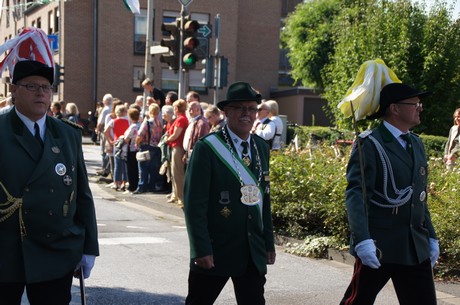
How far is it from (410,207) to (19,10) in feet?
148

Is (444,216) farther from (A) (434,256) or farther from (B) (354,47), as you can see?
(B) (354,47)

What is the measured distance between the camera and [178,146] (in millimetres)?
12898

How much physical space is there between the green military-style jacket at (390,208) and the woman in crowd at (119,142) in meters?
10.6

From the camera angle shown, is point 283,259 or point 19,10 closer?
point 283,259

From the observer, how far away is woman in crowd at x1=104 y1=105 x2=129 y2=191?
14.9 meters

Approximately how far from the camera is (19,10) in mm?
46062

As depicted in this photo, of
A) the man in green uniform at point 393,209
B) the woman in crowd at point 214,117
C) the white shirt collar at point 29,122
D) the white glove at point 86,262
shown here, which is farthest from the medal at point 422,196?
the woman in crowd at point 214,117

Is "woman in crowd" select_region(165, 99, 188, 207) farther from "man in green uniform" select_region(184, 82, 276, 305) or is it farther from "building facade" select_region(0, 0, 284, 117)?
"building facade" select_region(0, 0, 284, 117)

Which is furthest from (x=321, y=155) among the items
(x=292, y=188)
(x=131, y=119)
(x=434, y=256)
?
(x=434, y=256)

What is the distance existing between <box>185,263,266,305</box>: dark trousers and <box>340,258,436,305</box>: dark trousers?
61cm

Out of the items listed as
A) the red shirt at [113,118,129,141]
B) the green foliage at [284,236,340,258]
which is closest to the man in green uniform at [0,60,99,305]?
the green foliage at [284,236,340,258]

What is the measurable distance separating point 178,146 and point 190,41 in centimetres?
225

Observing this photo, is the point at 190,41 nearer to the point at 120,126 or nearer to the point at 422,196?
the point at 120,126

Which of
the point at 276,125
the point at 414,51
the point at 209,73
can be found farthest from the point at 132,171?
the point at 414,51
